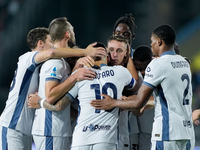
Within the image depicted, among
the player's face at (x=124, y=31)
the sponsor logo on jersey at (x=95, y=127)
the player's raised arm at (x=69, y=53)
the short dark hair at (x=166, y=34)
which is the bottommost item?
the sponsor logo on jersey at (x=95, y=127)

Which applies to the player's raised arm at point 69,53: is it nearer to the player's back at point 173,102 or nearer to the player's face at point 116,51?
the player's face at point 116,51

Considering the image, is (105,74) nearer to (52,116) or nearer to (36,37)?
(52,116)

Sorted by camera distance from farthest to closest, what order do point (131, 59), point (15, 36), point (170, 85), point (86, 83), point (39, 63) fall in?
1. point (15, 36)
2. point (131, 59)
3. point (39, 63)
4. point (86, 83)
5. point (170, 85)

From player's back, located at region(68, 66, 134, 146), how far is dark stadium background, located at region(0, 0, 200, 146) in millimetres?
5739

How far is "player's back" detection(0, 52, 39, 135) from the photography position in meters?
3.86

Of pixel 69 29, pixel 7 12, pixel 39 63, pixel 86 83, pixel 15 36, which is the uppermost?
pixel 7 12

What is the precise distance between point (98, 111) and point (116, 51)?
41.4 inches

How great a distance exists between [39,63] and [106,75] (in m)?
0.88

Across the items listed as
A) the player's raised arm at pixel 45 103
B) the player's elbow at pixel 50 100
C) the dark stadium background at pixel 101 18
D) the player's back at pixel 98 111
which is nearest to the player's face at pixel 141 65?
the player's back at pixel 98 111

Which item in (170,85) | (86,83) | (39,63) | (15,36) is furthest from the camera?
(15,36)

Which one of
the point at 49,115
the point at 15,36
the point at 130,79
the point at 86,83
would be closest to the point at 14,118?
the point at 49,115

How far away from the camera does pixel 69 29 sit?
393 centimetres

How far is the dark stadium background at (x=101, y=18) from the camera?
29.3 feet

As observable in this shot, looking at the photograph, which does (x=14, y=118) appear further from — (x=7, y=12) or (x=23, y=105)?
(x=7, y=12)
